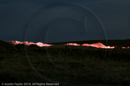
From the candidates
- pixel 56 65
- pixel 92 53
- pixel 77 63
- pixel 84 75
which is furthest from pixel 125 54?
pixel 84 75

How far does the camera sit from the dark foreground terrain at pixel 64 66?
1538 cm

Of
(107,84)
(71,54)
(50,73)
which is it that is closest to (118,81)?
(107,84)

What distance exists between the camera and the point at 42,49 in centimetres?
3000

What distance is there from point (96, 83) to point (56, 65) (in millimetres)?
7393

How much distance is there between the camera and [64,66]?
21125 mm

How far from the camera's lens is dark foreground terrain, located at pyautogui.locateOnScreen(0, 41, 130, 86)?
1538 centimetres

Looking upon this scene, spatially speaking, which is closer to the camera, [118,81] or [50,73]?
[118,81]

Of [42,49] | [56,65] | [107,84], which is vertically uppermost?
[42,49]

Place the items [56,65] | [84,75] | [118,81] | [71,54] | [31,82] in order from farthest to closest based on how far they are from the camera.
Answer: [71,54] → [56,65] → [84,75] → [118,81] → [31,82]

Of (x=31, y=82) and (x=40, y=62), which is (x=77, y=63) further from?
(x=31, y=82)

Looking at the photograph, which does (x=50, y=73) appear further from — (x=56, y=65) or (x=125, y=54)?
(x=125, y=54)

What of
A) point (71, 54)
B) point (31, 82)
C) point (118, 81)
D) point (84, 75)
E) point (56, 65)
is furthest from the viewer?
point (71, 54)

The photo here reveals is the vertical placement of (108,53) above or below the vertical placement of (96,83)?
above

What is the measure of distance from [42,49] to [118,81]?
1617cm
